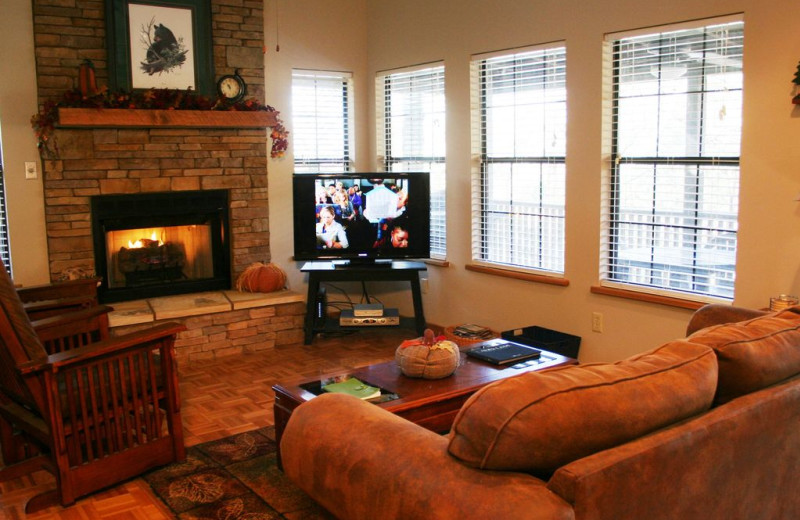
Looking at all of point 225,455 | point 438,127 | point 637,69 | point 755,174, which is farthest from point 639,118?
point 225,455

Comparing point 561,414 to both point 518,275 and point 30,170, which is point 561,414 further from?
point 30,170

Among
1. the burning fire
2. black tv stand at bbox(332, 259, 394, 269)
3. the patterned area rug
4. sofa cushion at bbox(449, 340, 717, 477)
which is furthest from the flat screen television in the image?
sofa cushion at bbox(449, 340, 717, 477)

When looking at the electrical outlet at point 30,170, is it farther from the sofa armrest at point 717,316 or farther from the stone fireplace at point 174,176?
the sofa armrest at point 717,316

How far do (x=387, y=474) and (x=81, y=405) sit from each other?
1745 mm

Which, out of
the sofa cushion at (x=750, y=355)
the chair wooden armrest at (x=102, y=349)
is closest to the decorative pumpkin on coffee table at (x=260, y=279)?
the chair wooden armrest at (x=102, y=349)

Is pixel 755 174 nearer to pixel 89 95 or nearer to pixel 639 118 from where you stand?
pixel 639 118

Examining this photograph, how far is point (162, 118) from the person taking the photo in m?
5.03

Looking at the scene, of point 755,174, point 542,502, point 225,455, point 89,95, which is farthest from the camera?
point 89,95

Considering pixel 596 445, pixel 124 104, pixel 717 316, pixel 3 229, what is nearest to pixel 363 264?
pixel 124 104

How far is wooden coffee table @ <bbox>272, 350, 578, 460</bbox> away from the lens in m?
2.89

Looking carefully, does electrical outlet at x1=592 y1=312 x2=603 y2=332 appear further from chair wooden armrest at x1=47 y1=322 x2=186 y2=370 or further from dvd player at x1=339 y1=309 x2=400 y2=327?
chair wooden armrest at x1=47 y1=322 x2=186 y2=370

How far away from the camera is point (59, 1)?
4.85 metres

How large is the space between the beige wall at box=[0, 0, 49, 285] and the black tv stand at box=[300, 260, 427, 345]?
1.76 metres

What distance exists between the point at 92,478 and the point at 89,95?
2687 millimetres
